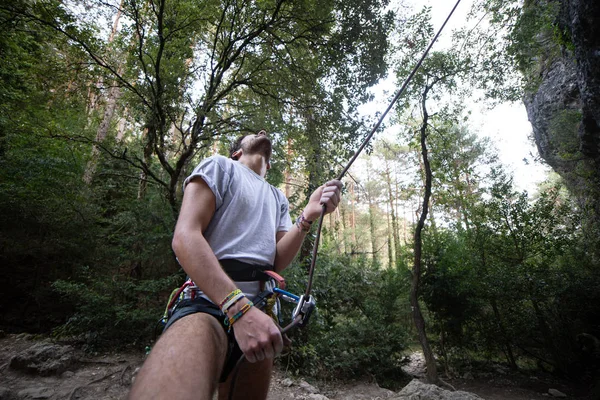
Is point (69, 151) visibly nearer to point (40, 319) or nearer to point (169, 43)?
point (40, 319)

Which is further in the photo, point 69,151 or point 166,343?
point 69,151

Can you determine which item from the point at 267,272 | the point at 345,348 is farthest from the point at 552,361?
the point at 267,272

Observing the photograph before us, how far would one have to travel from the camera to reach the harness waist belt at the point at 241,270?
3.67ft

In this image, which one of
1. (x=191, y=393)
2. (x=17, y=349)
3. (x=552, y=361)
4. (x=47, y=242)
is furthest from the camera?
(x=552, y=361)

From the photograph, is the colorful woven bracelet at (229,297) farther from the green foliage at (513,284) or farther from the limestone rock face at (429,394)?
the green foliage at (513,284)

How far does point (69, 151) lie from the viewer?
6.96m

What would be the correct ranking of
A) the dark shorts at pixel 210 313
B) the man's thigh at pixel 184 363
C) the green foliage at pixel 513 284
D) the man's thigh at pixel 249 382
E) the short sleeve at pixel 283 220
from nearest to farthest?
1. the man's thigh at pixel 184 363
2. the dark shorts at pixel 210 313
3. the man's thigh at pixel 249 382
4. the short sleeve at pixel 283 220
5. the green foliage at pixel 513 284

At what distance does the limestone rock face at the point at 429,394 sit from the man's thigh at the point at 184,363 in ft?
11.3

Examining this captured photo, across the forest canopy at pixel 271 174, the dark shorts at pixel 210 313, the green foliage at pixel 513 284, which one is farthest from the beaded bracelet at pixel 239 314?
the green foliage at pixel 513 284

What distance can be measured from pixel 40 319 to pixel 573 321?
41.5ft

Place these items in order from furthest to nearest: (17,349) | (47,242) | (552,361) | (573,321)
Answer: (552,361) → (573,321) → (47,242) → (17,349)

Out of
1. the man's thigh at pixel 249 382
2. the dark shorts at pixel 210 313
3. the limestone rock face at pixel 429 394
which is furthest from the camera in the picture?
the limestone rock face at pixel 429 394

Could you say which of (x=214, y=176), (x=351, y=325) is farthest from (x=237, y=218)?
(x=351, y=325)

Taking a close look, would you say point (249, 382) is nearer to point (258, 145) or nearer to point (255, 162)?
point (255, 162)
